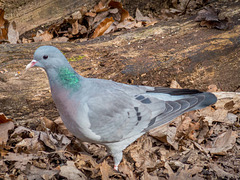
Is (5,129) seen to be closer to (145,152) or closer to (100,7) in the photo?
(145,152)

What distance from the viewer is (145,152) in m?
3.33

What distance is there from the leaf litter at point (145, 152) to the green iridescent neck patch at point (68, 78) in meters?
0.76

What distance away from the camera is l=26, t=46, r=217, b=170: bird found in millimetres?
2707

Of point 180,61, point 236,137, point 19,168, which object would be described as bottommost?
point 236,137

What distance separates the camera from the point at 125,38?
3.98 m

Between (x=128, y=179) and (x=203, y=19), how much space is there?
2510 mm

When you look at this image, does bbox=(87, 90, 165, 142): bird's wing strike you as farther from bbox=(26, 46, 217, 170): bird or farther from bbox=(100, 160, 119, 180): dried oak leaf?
bbox=(100, 160, 119, 180): dried oak leaf

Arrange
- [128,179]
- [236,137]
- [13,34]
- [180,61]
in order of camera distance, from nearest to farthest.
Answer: [128,179] → [236,137] → [180,61] → [13,34]

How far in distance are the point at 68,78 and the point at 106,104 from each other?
1.49 feet

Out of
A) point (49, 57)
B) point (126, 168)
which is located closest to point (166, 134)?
point (126, 168)

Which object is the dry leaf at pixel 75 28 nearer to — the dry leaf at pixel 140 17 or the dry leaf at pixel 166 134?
the dry leaf at pixel 140 17

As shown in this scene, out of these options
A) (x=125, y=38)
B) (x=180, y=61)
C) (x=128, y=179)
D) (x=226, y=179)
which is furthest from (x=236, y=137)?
(x=125, y=38)

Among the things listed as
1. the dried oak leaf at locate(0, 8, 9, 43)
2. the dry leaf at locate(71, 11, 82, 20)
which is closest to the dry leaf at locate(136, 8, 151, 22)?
the dry leaf at locate(71, 11, 82, 20)

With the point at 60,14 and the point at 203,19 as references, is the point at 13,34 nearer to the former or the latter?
the point at 60,14
